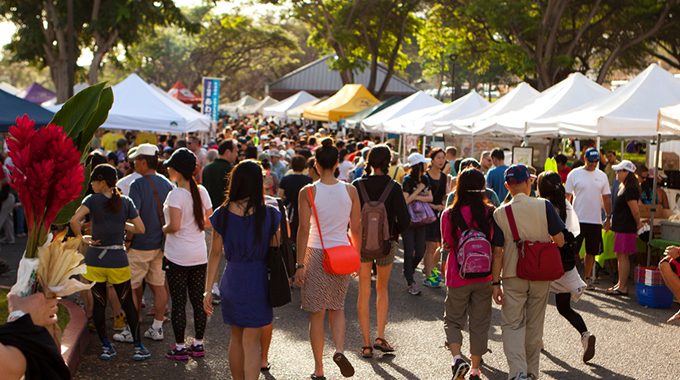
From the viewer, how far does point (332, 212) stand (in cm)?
448

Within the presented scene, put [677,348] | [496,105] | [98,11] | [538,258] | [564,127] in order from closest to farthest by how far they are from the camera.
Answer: [538,258] → [677,348] → [564,127] → [496,105] → [98,11]

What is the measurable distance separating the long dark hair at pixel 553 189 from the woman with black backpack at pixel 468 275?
2.60 ft

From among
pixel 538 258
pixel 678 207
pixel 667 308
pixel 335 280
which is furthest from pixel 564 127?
pixel 335 280

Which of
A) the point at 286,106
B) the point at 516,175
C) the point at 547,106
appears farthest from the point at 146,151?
the point at 286,106

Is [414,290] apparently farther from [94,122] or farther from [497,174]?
[94,122]

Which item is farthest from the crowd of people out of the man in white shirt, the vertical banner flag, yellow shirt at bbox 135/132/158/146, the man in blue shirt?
the vertical banner flag

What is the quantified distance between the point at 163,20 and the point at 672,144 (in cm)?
1623

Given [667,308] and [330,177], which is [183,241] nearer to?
[330,177]

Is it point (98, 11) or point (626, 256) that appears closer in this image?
point (626, 256)

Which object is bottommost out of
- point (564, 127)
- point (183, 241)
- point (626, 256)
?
point (626, 256)

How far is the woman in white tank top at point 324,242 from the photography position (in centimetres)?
448

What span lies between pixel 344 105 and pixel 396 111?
4.74 m

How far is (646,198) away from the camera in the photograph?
31.6 ft

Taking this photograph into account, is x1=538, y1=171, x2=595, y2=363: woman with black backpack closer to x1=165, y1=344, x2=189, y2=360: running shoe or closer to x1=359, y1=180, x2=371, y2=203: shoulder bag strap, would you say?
x1=359, y1=180, x2=371, y2=203: shoulder bag strap
